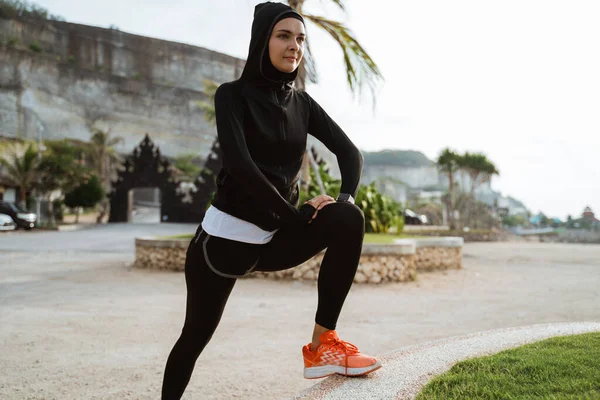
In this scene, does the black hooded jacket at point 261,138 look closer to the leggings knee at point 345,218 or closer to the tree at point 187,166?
the leggings knee at point 345,218

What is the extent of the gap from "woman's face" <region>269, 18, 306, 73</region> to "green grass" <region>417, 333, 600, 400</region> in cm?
A: 139

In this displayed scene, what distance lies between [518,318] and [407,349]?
11.3 feet

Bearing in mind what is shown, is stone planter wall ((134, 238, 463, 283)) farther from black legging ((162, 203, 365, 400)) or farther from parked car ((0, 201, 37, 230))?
parked car ((0, 201, 37, 230))

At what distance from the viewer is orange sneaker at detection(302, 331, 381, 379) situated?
218 cm

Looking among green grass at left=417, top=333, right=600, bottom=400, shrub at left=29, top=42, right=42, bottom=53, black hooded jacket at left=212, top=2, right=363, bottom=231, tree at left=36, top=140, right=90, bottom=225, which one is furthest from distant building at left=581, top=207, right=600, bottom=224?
shrub at left=29, top=42, right=42, bottom=53

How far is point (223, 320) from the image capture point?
5.54 m

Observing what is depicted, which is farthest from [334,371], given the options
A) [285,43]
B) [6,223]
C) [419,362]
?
[6,223]

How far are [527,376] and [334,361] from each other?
0.76 meters

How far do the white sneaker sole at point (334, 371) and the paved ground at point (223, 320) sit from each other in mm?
1006

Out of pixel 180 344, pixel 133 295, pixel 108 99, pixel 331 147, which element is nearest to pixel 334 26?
pixel 133 295

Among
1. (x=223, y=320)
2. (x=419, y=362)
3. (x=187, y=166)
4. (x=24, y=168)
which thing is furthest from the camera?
(x=187, y=166)

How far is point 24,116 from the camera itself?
62312mm

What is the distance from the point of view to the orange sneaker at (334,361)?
7.16 feet

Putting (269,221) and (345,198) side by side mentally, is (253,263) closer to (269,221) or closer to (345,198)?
(269,221)
